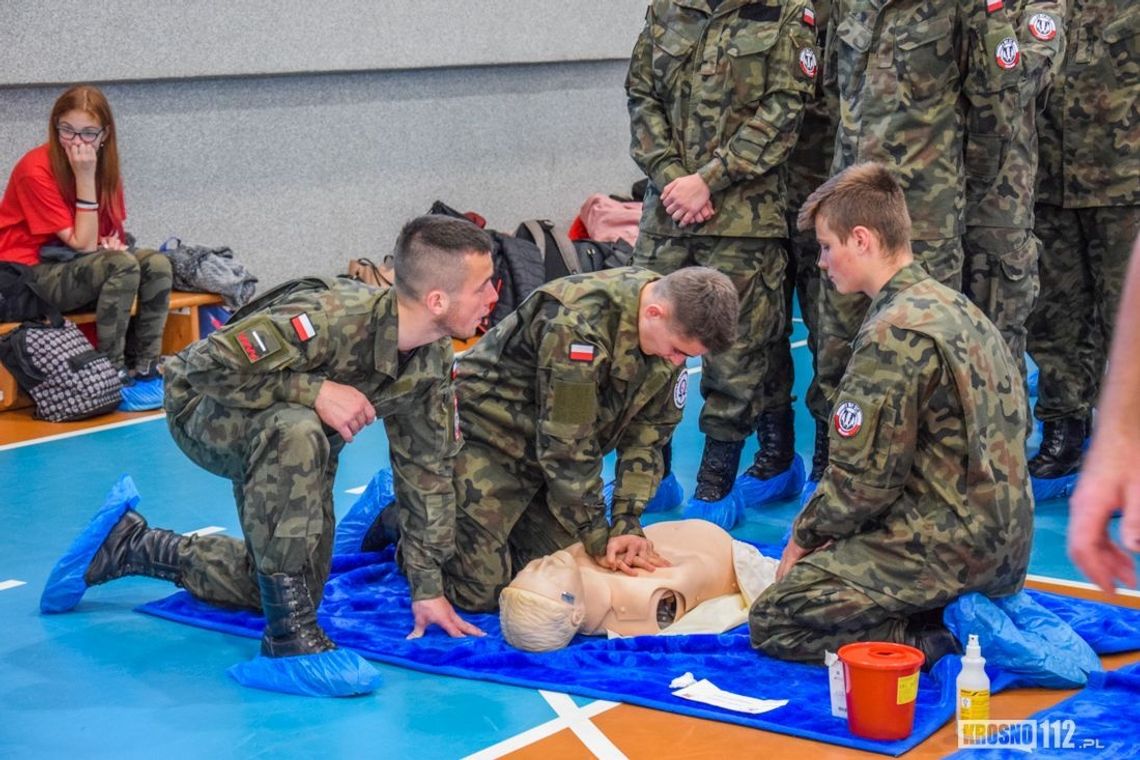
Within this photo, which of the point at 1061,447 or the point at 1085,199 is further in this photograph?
the point at 1061,447

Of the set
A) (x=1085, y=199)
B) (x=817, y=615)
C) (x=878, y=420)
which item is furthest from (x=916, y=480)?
(x=1085, y=199)

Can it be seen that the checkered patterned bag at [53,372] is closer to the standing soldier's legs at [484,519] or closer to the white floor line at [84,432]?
the white floor line at [84,432]

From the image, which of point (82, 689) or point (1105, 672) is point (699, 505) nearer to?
point (1105, 672)

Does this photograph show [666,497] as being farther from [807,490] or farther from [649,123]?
[649,123]

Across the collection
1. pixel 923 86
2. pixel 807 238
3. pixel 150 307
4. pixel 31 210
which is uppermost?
pixel 923 86

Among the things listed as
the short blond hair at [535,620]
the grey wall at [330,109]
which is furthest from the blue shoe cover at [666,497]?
the grey wall at [330,109]

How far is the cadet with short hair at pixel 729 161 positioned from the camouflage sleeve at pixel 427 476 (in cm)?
130

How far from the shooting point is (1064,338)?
17.0 feet

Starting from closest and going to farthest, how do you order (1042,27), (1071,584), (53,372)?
(1071,584), (1042,27), (53,372)

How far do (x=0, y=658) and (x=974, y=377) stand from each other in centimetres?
225

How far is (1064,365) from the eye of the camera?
516cm

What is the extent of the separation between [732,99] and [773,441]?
1.08 metres

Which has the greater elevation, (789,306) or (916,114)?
(916,114)

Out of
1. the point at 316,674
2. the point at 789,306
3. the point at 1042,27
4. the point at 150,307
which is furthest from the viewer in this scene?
the point at 150,307
